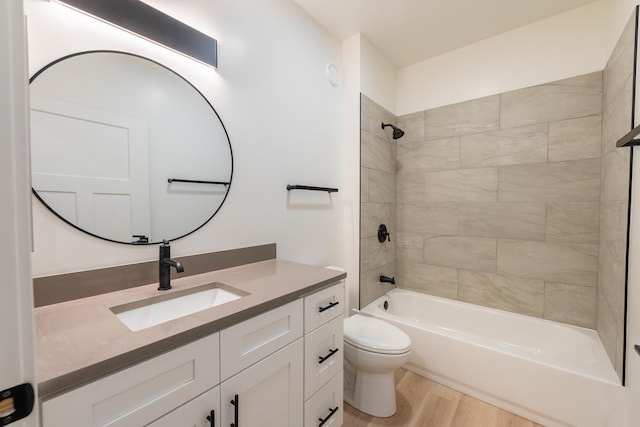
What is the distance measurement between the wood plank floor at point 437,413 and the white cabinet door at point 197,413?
1128 mm

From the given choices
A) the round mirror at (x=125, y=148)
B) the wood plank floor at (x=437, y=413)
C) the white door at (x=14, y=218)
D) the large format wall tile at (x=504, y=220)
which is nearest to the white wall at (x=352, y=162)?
the wood plank floor at (x=437, y=413)

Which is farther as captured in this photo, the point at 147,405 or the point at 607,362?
the point at 607,362

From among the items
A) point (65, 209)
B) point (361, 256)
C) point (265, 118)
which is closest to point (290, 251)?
point (361, 256)

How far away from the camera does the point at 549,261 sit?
2064mm

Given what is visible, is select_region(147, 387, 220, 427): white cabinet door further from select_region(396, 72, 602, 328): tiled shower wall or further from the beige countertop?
select_region(396, 72, 602, 328): tiled shower wall

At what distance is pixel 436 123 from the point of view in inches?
99.7

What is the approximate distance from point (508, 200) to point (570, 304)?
86 cm

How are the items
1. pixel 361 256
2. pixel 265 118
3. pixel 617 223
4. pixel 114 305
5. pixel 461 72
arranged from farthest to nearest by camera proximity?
pixel 461 72
pixel 361 256
pixel 265 118
pixel 617 223
pixel 114 305

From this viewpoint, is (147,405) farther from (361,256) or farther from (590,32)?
(590,32)

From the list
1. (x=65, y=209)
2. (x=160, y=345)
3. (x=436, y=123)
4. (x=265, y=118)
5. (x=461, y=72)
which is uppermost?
(x=461, y=72)

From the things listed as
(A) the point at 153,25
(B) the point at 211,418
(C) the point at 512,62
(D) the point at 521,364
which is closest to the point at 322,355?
(B) the point at 211,418

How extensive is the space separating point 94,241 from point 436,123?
2.63m

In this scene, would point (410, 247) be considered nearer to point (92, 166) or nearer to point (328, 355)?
point (328, 355)

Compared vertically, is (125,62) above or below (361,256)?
above
